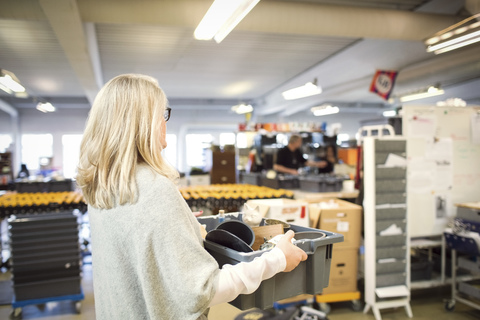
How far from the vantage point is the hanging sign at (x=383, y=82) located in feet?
28.2

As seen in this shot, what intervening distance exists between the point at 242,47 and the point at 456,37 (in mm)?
4640

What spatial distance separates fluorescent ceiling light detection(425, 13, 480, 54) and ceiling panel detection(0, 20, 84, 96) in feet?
20.2

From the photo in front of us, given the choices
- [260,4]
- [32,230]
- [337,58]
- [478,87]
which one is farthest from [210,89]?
[32,230]

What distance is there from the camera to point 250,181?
813cm

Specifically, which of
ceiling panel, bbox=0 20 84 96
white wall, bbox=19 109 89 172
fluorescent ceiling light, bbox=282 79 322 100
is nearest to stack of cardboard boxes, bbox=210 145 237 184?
fluorescent ceiling light, bbox=282 79 322 100

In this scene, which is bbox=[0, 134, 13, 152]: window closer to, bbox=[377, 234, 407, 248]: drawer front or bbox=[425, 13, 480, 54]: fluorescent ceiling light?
bbox=[377, 234, 407, 248]: drawer front

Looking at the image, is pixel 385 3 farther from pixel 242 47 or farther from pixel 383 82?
pixel 242 47

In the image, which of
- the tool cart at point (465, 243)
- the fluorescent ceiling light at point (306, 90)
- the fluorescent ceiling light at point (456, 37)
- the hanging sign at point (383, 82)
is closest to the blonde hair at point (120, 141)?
the tool cart at point (465, 243)

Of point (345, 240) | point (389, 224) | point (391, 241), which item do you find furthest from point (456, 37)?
point (345, 240)

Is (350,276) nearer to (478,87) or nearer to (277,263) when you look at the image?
(277,263)

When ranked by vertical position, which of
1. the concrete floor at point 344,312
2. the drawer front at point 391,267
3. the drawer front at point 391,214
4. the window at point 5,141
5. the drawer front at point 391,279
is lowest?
the concrete floor at point 344,312

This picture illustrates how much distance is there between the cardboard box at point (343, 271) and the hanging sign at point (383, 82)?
5840 mm

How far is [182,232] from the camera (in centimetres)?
110

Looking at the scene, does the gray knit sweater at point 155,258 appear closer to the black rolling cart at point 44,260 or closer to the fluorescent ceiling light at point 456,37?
the black rolling cart at point 44,260
